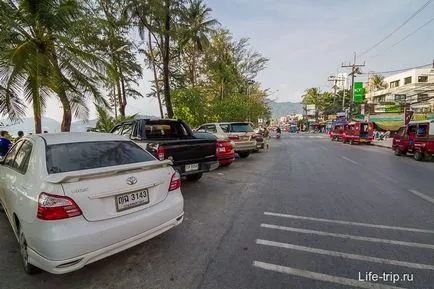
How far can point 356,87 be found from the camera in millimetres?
44438

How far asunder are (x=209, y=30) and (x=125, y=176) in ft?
71.5

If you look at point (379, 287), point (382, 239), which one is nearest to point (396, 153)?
point (382, 239)

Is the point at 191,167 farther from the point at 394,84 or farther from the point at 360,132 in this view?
the point at 394,84

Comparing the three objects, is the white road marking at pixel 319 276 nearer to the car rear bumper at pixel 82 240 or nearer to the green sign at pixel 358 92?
the car rear bumper at pixel 82 240

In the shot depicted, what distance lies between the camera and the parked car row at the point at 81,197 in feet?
8.63

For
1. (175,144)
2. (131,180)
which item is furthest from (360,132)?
(131,180)

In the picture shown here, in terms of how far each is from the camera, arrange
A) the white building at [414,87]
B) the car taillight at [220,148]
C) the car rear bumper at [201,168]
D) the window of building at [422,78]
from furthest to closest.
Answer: the window of building at [422,78] → the white building at [414,87] → the car taillight at [220,148] → the car rear bumper at [201,168]

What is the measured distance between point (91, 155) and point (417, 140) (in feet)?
52.7

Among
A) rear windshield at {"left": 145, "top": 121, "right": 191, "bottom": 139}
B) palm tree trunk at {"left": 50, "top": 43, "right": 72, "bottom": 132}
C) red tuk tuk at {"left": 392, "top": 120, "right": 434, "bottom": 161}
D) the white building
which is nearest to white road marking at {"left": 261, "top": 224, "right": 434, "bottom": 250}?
rear windshield at {"left": 145, "top": 121, "right": 191, "bottom": 139}

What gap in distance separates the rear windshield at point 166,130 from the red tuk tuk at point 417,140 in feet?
40.8

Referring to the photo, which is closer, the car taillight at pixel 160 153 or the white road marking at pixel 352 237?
the white road marking at pixel 352 237

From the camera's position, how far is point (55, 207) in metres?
2.63

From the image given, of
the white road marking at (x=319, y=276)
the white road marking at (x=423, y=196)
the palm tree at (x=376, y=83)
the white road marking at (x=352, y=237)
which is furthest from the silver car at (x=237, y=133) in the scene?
the palm tree at (x=376, y=83)

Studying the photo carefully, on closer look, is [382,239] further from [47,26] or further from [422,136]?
[422,136]
